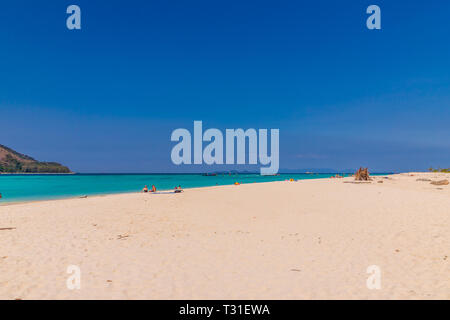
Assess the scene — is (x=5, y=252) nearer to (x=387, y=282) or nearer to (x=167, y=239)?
(x=167, y=239)

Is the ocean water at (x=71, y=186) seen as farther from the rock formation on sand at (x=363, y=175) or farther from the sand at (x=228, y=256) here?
the rock formation on sand at (x=363, y=175)

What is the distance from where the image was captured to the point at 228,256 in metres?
7.68

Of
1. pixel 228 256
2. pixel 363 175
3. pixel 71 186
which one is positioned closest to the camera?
pixel 228 256

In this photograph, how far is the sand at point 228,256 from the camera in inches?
215

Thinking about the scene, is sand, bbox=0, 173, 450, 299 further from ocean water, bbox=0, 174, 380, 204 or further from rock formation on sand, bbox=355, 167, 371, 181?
rock formation on sand, bbox=355, 167, 371, 181

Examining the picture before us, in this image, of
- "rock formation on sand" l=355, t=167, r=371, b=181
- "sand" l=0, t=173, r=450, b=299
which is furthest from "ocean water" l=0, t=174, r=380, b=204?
"rock formation on sand" l=355, t=167, r=371, b=181

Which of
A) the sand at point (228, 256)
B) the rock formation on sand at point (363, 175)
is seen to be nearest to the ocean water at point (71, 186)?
the sand at point (228, 256)

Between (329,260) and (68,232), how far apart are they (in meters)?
10.1

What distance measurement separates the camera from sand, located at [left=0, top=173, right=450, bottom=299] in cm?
545

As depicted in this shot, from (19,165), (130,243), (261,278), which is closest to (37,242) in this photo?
(130,243)

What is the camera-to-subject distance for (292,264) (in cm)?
693

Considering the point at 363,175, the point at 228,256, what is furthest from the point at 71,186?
the point at 363,175

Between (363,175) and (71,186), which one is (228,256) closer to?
(363,175)
